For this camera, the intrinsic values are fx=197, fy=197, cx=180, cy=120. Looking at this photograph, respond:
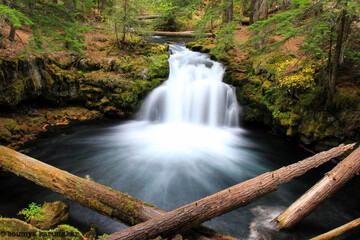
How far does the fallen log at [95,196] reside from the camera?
122 inches

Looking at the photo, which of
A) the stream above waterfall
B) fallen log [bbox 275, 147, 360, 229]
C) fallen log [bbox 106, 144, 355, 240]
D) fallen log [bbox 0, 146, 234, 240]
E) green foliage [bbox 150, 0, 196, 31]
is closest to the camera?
fallen log [bbox 106, 144, 355, 240]

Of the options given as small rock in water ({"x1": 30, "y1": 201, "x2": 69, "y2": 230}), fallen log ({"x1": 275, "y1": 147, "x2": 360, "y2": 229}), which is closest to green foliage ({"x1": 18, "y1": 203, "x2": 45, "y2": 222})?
small rock in water ({"x1": 30, "y1": 201, "x2": 69, "y2": 230})

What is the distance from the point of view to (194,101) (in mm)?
10461

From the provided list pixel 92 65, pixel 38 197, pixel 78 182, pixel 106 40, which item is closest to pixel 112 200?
pixel 78 182

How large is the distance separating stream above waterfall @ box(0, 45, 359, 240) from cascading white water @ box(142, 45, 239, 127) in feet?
0.17

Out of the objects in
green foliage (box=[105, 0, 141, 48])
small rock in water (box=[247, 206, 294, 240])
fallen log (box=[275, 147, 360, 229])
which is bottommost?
small rock in water (box=[247, 206, 294, 240])

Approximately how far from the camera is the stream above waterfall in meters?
4.42

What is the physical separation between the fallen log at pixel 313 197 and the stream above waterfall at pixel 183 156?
0.96 ft

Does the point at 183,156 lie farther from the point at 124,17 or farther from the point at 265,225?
the point at 124,17

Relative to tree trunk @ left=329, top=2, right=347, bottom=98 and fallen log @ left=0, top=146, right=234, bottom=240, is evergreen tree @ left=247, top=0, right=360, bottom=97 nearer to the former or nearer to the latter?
tree trunk @ left=329, top=2, right=347, bottom=98

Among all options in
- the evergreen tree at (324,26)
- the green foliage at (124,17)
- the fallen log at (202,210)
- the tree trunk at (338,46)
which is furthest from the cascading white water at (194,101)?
the fallen log at (202,210)

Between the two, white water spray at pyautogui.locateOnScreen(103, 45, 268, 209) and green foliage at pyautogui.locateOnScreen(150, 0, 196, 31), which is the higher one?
green foliage at pyautogui.locateOnScreen(150, 0, 196, 31)

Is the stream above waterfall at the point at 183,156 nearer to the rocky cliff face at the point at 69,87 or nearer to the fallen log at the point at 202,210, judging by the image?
the rocky cliff face at the point at 69,87

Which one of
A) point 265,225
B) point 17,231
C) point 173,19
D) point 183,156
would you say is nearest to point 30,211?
point 17,231
